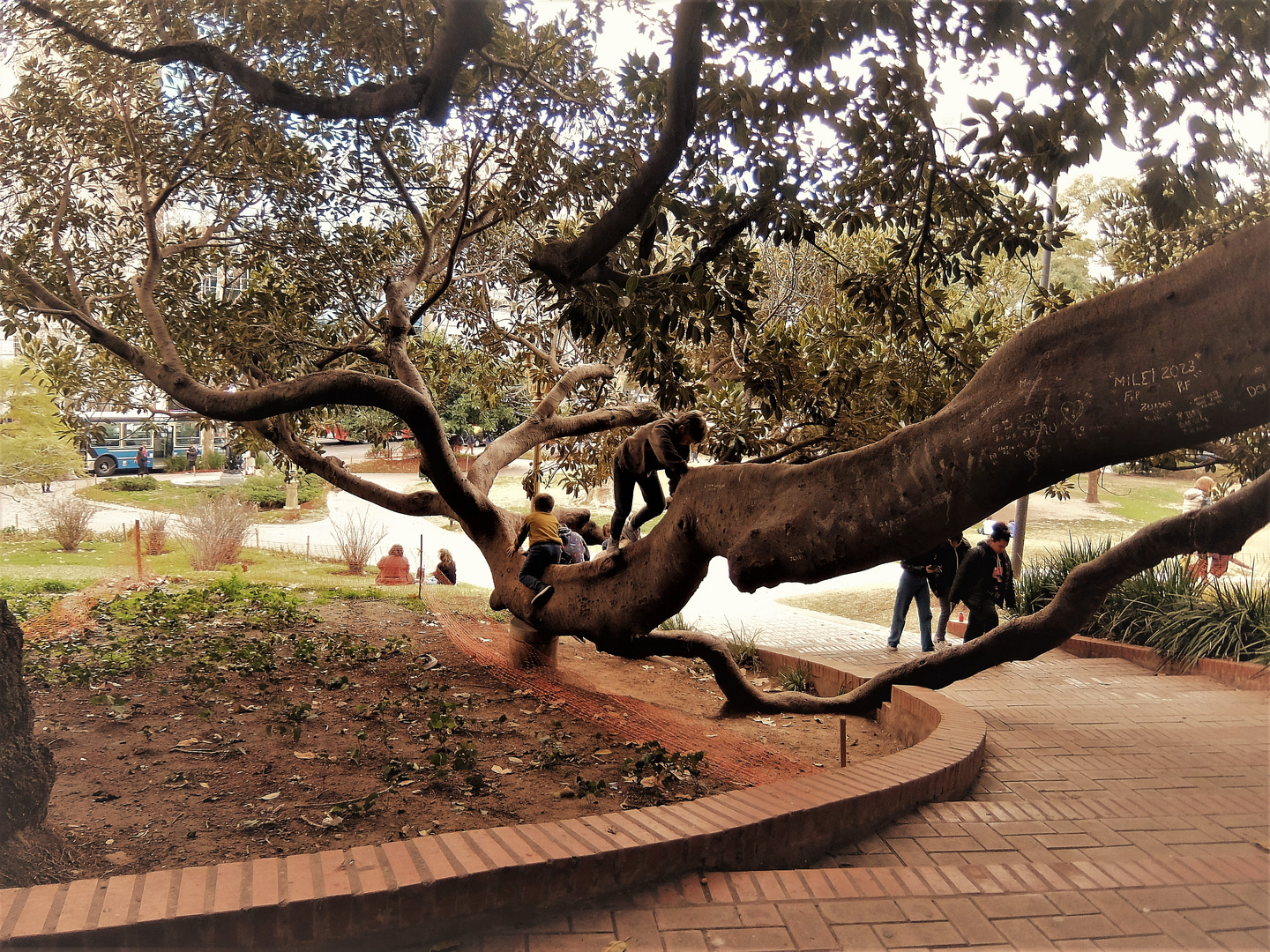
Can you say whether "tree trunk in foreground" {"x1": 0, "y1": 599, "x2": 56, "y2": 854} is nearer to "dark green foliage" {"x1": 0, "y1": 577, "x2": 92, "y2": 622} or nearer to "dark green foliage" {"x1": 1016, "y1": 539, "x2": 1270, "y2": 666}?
"dark green foliage" {"x1": 0, "y1": 577, "x2": 92, "y2": 622}

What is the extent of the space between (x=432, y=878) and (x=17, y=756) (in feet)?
5.70

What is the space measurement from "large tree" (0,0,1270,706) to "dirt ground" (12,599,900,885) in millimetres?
762

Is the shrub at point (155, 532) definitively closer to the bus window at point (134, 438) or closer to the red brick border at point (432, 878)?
the bus window at point (134, 438)

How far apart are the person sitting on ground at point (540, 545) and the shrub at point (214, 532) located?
998 cm

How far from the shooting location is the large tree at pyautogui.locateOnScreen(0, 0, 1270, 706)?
2598 mm

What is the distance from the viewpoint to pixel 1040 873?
3164 millimetres

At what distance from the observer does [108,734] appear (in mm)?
4609

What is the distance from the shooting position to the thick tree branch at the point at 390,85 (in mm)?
4113

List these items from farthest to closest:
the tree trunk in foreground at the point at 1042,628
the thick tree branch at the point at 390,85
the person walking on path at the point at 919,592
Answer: the person walking on path at the point at 919,592 → the thick tree branch at the point at 390,85 → the tree trunk in foreground at the point at 1042,628

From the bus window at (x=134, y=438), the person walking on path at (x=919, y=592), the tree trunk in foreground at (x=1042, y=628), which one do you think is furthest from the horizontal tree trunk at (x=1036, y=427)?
the bus window at (x=134, y=438)

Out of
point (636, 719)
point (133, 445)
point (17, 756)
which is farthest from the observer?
point (133, 445)

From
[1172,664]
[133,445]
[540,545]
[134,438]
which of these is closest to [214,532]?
[540,545]

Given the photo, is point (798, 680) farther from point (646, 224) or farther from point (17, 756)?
point (17, 756)

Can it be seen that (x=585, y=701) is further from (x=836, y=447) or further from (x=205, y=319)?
(x=205, y=319)
